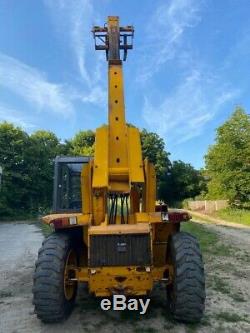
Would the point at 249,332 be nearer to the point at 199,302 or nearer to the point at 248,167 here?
the point at 199,302

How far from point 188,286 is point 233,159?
30472mm

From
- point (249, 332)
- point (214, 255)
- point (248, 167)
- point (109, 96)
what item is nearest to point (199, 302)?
point (249, 332)

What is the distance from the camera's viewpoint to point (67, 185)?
9.91m

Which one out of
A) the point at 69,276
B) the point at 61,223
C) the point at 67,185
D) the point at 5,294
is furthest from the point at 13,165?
the point at 61,223

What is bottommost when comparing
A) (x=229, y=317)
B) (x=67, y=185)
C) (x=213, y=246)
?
(x=229, y=317)

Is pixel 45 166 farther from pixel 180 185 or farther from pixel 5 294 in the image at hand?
pixel 5 294

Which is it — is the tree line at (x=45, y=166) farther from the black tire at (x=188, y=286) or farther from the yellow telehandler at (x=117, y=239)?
the black tire at (x=188, y=286)

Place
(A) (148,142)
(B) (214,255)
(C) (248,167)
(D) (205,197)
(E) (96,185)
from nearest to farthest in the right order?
(E) (96,185) < (B) (214,255) < (C) (248,167) < (D) (205,197) < (A) (148,142)

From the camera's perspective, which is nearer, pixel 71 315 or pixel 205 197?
pixel 71 315

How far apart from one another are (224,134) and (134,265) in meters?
31.8

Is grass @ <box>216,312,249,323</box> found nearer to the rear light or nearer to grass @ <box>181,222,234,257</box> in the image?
the rear light

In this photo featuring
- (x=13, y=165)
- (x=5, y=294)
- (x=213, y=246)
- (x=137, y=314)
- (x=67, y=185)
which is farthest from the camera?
(x=13, y=165)

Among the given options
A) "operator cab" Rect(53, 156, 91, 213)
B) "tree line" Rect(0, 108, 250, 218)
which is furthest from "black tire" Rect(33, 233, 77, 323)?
"tree line" Rect(0, 108, 250, 218)

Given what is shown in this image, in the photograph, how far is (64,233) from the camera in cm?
584
